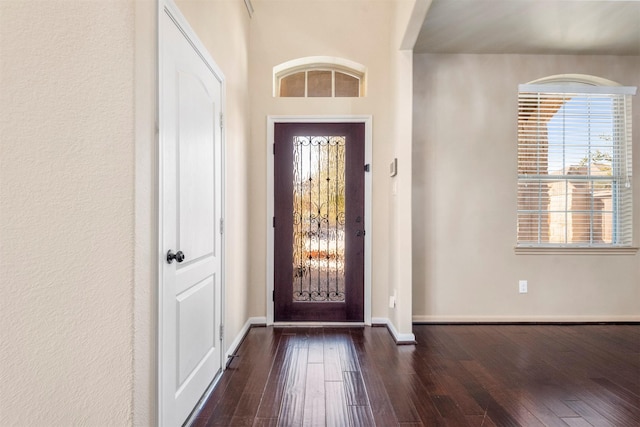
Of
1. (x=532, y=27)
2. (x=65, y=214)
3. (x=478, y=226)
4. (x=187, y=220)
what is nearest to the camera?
(x=65, y=214)

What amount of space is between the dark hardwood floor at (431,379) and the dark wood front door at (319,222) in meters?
0.32

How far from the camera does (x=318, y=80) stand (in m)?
3.64

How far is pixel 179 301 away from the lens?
172cm

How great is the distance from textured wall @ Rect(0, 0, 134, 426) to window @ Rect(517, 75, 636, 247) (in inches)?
145

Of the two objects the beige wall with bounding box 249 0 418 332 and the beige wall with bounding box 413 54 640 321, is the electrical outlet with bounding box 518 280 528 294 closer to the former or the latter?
the beige wall with bounding box 413 54 640 321

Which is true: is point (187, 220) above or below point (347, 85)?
below

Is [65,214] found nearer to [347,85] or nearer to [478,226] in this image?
[347,85]

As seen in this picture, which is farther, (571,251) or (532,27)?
(571,251)

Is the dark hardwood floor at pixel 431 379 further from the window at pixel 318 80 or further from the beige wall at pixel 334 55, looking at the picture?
the window at pixel 318 80

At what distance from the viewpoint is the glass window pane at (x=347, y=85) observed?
3.64 m

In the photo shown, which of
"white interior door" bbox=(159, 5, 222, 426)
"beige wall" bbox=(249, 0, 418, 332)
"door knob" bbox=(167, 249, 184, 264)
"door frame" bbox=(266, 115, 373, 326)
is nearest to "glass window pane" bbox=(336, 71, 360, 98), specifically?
"beige wall" bbox=(249, 0, 418, 332)

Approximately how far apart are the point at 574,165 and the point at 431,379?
2.86m

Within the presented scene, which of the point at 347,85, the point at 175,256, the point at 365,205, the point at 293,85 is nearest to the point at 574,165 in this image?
the point at 365,205

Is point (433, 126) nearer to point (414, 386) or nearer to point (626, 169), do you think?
point (626, 169)
